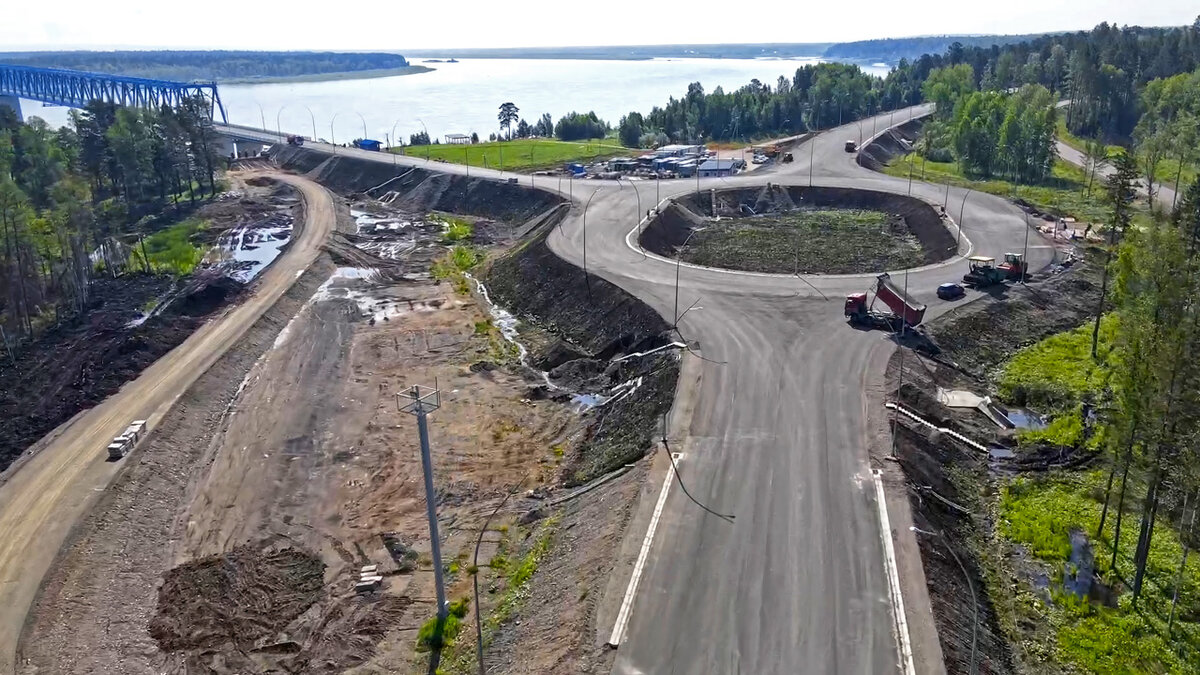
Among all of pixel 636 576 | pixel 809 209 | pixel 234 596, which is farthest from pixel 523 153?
pixel 636 576

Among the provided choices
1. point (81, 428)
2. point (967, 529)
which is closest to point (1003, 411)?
point (967, 529)

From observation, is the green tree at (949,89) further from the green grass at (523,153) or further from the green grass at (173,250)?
the green grass at (173,250)

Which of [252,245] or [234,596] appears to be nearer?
[234,596]

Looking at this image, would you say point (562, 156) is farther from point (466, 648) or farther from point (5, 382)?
point (466, 648)

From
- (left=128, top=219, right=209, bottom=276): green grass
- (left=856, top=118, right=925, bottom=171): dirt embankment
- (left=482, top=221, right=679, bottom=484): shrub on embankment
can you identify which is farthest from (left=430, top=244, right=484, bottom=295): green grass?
(left=856, top=118, right=925, bottom=171): dirt embankment

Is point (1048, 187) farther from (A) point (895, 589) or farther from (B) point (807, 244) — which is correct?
(A) point (895, 589)

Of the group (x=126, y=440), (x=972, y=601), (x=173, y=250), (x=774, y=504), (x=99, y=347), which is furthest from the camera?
(x=173, y=250)
